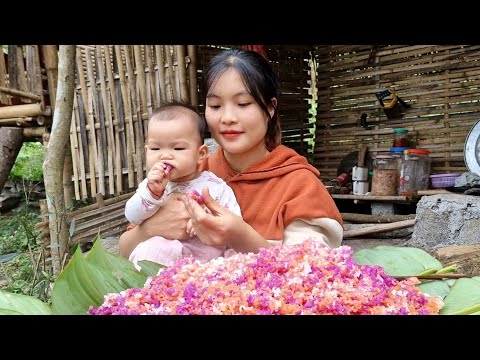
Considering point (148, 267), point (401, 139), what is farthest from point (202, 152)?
point (401, 139)

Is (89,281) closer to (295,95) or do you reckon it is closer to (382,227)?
(382,227)

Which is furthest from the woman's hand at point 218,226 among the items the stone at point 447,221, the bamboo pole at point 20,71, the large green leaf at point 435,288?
the stone at point 447,221

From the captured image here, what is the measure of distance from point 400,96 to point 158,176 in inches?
148

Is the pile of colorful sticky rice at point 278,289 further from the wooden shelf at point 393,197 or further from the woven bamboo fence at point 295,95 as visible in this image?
the woven bamboo fence at point 295,95

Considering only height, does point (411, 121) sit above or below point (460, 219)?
above

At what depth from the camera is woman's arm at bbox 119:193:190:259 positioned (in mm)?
1020

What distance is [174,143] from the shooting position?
962 mm

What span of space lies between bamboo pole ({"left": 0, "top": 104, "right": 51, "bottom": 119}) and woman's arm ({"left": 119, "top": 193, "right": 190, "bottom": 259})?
1.50 metres

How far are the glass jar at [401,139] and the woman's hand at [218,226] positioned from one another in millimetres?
3428

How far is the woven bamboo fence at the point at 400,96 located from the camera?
3.96 metres
